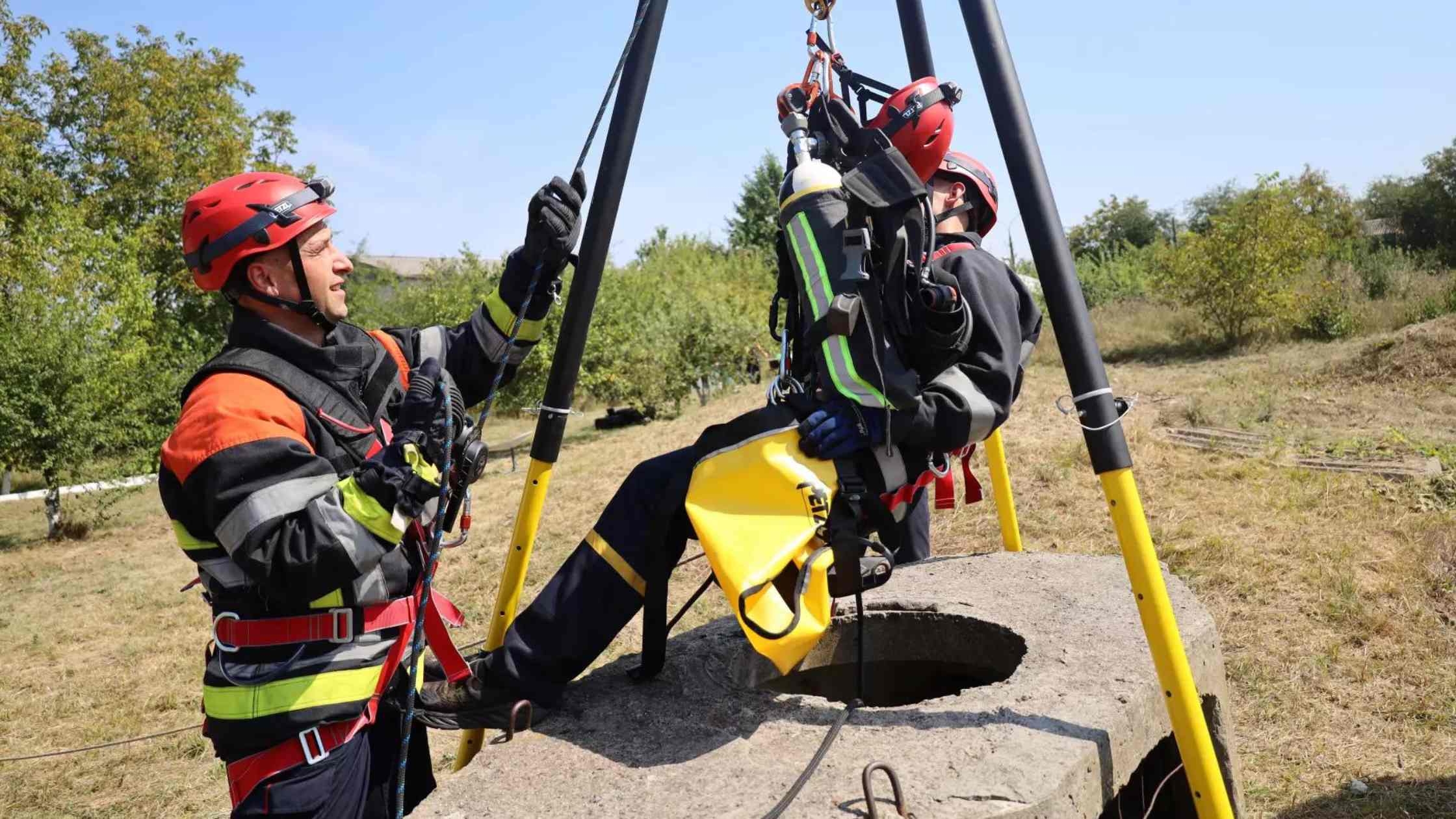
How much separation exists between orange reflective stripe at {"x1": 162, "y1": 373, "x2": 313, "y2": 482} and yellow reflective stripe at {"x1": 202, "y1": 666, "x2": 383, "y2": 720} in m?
0.55

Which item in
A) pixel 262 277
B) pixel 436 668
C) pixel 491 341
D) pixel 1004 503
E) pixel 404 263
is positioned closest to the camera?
pixel 262 277

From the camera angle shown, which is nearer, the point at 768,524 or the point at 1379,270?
the point at 768,524

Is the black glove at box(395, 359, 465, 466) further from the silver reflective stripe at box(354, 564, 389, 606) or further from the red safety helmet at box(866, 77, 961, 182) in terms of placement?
the red safety helmet at box(866, 77, 961, 182)

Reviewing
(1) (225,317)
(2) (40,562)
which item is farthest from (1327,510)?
(1) (225,317)

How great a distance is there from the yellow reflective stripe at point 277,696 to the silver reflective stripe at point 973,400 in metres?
1.82

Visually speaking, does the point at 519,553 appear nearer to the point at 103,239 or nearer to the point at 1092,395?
the point at 1092,395

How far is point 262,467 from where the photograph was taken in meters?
2.27

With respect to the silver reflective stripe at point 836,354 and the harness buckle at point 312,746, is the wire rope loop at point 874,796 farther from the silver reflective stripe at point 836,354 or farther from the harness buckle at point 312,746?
the harness buckle at point 312,746

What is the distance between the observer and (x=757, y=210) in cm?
4403

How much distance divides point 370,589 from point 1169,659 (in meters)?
2.10

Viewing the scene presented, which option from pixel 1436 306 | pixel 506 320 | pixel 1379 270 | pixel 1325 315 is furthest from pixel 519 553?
pixel 1379 270

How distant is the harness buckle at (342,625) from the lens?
2.47 m

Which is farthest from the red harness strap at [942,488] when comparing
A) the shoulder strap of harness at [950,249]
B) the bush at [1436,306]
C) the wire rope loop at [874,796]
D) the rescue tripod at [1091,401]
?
the bush at [1436,306]

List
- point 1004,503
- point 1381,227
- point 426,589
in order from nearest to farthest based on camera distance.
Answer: point 426,589
point 1004,503
point 1381,227
